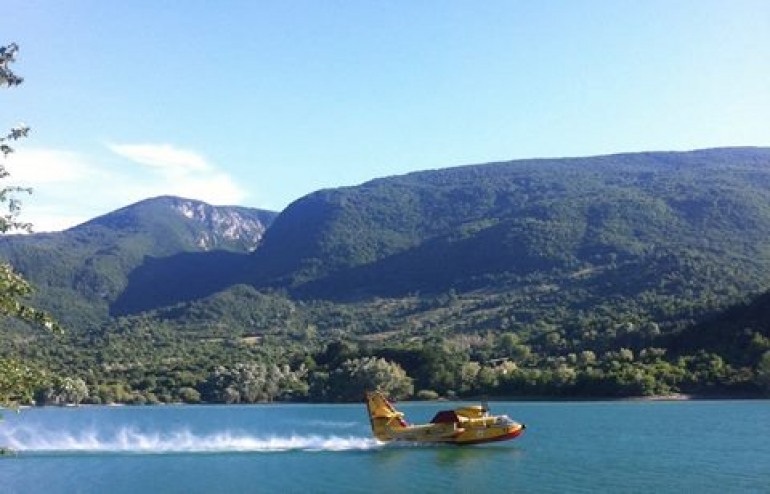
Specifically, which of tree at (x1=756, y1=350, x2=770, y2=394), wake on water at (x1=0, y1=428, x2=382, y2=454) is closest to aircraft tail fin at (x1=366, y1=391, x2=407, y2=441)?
wake on water at (x1=0, y1=428, x2=382, y2=454)

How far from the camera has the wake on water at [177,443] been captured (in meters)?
68.7

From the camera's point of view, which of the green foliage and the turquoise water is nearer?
the green foliage

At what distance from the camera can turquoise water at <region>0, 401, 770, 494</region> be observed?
153 feet

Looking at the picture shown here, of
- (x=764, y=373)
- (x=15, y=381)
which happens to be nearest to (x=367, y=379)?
(x=764, y=373)

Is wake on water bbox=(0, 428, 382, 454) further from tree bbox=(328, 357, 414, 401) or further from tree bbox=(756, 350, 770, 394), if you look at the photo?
tree bbox=(756, 350, 770, 394)

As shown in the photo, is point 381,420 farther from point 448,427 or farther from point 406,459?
point 406,459

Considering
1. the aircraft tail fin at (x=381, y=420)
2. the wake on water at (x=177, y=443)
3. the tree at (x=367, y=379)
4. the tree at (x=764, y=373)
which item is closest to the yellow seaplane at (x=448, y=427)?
the aircraft tail fin at (x=381, y=420)

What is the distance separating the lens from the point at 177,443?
2970 inches

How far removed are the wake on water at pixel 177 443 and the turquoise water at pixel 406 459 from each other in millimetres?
159

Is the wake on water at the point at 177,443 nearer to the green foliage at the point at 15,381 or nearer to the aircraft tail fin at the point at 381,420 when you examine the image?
the aircraft tail fin at the point at 381,420

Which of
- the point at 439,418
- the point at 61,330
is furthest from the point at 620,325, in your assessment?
the point at 61,330

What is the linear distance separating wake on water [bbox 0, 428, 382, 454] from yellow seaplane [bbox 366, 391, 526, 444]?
181 centimetres

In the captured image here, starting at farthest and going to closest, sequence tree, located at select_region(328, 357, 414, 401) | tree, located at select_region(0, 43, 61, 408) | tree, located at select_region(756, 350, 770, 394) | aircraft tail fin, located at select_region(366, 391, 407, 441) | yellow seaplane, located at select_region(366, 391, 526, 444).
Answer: tree, located at select_region(328, 357, 414, 401)
tree, located at select_region(756, 350, 770, 394)
aircraft tail fin, located at select_region(366, 391, 407, 441)
yellow seaplane, located at select_region(366, 391, 526, 444)
tree, located at select_region(0, 43, 61, 408)

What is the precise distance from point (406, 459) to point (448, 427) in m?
7.32
